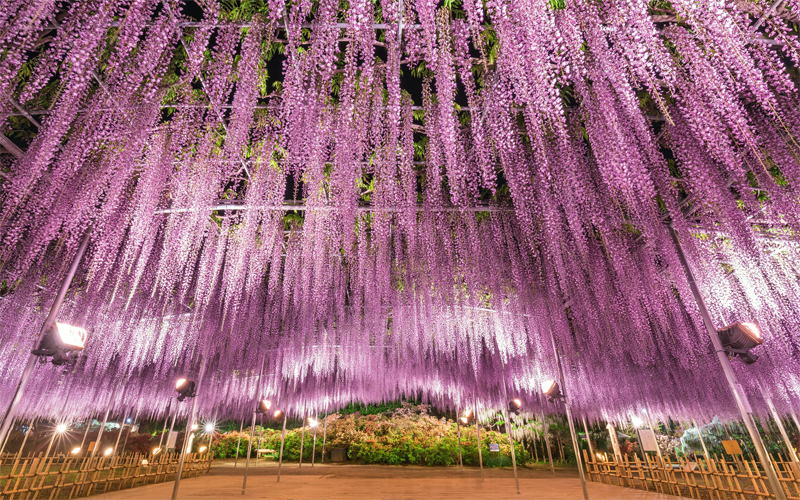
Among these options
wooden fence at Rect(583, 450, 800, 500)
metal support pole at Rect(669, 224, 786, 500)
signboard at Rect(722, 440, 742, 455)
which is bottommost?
wooden fence at Rect(583, 450, 800, 500)

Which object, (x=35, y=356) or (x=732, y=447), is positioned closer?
(x=35, y=356)

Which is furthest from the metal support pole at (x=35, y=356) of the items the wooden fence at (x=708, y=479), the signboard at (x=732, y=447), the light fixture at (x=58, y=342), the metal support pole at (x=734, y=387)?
the signboard at (x=732, y=447)

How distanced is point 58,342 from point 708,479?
1070 centimetres

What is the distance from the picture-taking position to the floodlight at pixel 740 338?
4.42 m

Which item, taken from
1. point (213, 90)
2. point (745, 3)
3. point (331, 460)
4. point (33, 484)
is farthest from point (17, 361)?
point (745, 3)

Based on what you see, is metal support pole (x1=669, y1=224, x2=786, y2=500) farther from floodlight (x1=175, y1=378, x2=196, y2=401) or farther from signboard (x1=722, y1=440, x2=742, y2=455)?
floodlight (x1=175, y1=378, x2=196, y2=401)

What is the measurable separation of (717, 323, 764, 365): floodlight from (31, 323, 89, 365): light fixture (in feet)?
27.8

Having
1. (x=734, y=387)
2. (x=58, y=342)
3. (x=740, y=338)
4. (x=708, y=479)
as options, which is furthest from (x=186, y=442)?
(x=708, y=479)

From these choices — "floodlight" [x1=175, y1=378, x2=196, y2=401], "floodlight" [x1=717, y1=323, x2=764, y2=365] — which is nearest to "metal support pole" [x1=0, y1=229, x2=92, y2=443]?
"floodlight" [x1=175, y1=378, x2=196, y2=401]

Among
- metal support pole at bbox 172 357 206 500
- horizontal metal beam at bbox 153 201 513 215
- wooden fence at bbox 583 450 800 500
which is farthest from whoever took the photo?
wooden fence at bbox 583 450 800 500

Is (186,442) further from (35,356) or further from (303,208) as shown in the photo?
(303,208)

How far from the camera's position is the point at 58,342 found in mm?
4543

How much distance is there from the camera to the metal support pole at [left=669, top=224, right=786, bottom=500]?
3.73 m

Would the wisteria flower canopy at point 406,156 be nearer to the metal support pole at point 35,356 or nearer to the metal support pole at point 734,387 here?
the metal support pole at point 734,387
